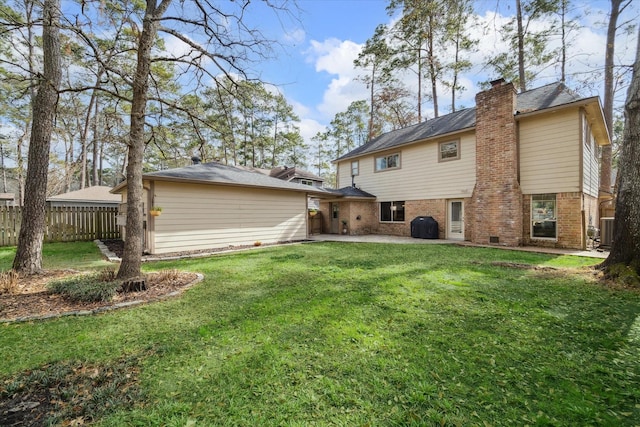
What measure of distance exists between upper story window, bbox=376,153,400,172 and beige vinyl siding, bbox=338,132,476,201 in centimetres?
20

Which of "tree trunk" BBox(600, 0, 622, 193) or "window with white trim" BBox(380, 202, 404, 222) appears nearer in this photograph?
"tree trunk" BBox(600, 0, 622, 193)

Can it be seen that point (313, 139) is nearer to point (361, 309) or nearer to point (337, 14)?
point (337, 14)

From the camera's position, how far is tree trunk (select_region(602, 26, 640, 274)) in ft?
15.2

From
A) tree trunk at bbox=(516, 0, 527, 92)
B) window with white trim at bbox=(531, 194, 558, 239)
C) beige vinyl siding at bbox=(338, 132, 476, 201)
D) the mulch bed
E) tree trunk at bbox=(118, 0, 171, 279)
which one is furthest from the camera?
tree trunk at bbox=(516, 0, 527, 92)

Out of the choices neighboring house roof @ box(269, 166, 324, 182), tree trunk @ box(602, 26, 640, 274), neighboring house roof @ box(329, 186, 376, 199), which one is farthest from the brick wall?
neighboring house roof @ box(269, 166, 324, 182)

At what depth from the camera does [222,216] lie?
371 inches

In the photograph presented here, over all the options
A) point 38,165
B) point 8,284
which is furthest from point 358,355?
point 38,165

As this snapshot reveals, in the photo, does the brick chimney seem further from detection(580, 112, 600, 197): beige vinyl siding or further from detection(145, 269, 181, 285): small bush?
detection(145, 269, 181, 285): small bush

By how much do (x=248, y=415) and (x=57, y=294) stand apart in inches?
162

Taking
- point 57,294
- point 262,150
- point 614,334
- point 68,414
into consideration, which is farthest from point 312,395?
point 262,150

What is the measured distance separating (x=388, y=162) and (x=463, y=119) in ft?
12.4

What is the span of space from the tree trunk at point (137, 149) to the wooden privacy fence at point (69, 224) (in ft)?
27.8

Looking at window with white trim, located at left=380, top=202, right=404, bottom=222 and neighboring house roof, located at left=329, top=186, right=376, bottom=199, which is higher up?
neighboring house roof, located at left=329, top=186, right=376, bottom=199

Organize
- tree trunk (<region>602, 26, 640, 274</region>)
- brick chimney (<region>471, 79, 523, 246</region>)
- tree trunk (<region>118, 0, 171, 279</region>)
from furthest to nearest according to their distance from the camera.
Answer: brick chimney (<region>471, 79, 523, 246</region>) → tree trunk (<region>602, 26, 640, 274</region>) → tree trunk (<region>118, 0, 171, 279</region>)
